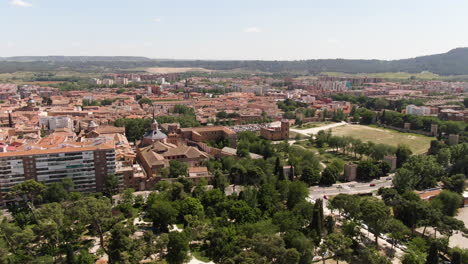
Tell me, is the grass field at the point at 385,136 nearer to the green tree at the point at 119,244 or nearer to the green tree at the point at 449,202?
the green tree at the point at 449,202

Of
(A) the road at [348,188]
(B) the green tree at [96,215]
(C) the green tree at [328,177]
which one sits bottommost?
(A) the road at [348,188]

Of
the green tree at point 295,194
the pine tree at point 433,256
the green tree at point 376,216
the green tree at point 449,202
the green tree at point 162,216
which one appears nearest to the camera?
the pine tree at point 433,256

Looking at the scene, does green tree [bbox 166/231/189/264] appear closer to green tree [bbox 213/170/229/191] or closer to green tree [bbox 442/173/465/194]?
green tree [bbox 213/170/229/191]

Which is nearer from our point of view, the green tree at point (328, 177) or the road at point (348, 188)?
the road at point (348, 188)

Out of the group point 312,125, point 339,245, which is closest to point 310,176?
point 339,245

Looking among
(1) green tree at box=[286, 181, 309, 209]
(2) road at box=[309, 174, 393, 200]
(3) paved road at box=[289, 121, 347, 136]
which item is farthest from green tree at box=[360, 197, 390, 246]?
(3) paved road at box=[289, 121, 347, 136]

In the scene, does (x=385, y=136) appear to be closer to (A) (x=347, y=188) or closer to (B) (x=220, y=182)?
(A) (x=347, y=188)

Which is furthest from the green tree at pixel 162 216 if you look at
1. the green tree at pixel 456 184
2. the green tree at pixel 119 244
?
the green tree at pixel 456 184

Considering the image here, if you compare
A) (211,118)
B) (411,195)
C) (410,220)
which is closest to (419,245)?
(410,220)
